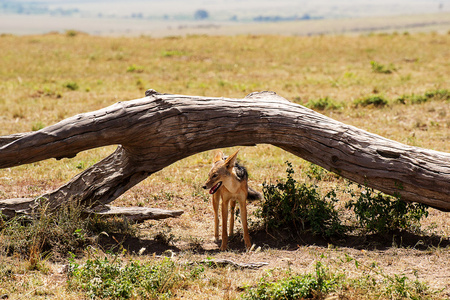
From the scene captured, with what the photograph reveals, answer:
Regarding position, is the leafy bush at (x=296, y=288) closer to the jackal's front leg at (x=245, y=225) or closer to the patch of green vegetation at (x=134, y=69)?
the jackal's front leg at (x=245, y=225)

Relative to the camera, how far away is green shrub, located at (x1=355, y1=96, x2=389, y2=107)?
15.1 metres

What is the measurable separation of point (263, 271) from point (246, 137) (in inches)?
83.3

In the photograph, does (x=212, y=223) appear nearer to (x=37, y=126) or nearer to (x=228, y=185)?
(x=228, y=185)

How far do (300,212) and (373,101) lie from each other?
911cm

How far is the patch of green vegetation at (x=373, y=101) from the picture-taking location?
15109 mm

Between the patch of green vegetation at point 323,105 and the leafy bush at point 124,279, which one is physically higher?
the patch of green vegetation at point 323,105

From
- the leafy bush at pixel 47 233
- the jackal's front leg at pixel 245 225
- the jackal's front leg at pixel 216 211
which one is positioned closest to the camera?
the leafy bush at pixel 47 233

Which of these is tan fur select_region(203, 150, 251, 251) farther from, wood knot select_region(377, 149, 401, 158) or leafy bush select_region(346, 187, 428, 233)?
wood knot select_region(377, 149, 401, 158)

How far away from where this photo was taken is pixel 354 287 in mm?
5070

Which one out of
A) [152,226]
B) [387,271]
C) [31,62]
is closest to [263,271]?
[387,271]

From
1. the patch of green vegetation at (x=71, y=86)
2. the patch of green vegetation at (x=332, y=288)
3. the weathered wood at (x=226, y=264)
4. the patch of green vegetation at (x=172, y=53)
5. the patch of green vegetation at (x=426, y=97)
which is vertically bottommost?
the weathered wood at (x=226, y=264)

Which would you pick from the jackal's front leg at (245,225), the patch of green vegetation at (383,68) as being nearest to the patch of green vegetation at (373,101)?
the patch of green vegetation at (383,68)

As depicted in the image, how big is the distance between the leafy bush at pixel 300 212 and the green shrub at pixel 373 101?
8.74 meters

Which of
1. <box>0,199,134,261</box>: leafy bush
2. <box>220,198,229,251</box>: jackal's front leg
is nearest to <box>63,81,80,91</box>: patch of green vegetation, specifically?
<box>0,199,134,261</box>: leafy bush
